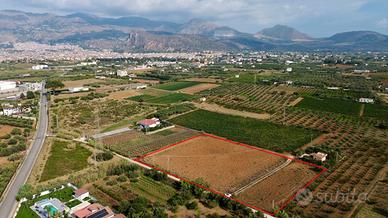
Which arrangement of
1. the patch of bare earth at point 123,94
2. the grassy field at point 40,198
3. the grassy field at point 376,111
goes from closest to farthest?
the grassy field at point 40,198 → the grassy field at point 376,111 → the patch of bare earth at point 123,94

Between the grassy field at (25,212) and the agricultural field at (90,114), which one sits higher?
the agricultural field at (90,114)

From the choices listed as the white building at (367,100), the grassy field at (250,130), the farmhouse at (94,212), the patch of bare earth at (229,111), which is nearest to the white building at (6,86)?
the patch of bare earth at (229,111)

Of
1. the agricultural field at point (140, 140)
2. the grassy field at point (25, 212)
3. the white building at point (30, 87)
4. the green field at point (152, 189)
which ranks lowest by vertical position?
the grassy field at point (25, 212)

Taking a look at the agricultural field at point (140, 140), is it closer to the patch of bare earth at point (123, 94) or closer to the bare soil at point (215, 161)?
the bare soil at point (215, 161)

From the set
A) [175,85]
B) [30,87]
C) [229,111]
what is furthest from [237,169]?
[30,87]

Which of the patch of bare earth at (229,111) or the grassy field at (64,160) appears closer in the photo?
the grassy field at (64,160)

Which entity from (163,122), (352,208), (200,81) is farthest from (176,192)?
(200,81)

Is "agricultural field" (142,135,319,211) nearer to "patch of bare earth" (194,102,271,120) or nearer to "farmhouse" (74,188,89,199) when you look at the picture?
"farmhouse" (74,188,89,199)

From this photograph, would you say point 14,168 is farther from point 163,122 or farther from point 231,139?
point 231,139
